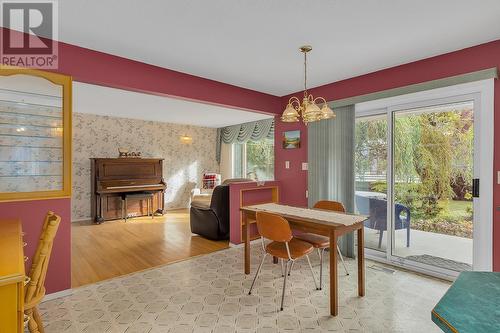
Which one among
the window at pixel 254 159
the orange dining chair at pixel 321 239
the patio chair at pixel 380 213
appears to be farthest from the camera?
the window at pixel 254 159

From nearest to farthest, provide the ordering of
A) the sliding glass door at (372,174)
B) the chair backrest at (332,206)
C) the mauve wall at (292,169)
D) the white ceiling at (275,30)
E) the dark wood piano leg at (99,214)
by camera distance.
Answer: the white ceiling at (275,30), the chair backrest at (332,206), the sliding glass door at (372,174), the mauve wall at (292,169), the dark wood piano leg at (99,214)

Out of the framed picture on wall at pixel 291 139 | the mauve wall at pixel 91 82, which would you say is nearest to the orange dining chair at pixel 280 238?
the mauve wall at pixel 91 82

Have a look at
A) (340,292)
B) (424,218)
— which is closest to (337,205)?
(340,292)

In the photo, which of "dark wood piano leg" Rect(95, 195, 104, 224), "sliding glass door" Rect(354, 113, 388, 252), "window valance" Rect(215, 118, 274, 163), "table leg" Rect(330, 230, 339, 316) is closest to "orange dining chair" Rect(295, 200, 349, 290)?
"table leg" Rect(330, 230, 339, 316)

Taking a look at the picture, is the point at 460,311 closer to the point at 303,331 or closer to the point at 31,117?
the point at 303,331

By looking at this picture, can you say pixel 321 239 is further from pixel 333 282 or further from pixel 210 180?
pixel 210 180

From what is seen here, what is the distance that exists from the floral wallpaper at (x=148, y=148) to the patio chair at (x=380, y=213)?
506 cm

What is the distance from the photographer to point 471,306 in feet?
2.98

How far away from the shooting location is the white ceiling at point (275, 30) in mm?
1971

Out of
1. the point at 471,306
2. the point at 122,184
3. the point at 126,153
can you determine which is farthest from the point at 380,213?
the point at 126,153

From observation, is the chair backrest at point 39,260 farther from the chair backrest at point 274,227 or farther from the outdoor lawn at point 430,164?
the outdoor lawn at point 430,164

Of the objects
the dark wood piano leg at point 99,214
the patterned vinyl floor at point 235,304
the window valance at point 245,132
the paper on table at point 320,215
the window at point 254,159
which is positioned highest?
the window valance at point 245,132

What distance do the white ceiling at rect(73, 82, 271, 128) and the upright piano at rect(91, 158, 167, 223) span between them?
1076mm

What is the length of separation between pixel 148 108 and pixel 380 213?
4639mm
